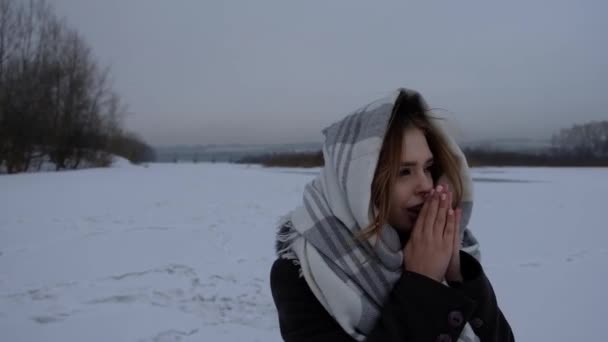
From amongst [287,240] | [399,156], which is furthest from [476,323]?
[287,240]

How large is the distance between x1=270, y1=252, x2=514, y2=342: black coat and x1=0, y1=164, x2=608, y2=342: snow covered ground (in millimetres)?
2014

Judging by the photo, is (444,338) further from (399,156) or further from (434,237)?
(399,156)

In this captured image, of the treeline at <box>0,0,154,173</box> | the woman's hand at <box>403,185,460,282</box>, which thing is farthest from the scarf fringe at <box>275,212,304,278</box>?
the treeline at <box>0,0,154,173</box>

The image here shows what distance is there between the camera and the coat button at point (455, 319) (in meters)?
1.06

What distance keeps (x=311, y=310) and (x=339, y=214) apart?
13.6 inches

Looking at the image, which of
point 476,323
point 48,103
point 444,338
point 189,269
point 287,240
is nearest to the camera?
point 444,338

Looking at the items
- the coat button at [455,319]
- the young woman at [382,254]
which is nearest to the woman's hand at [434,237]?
the young woman at [382,254]

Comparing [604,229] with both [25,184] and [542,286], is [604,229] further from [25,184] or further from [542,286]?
[25,184]

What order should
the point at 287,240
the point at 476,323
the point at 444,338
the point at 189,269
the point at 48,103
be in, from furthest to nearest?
the point at 48,103
the point at 189,269
the point at 287,240
the point at 476,323
the point at 444,338

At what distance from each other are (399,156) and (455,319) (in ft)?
1.82

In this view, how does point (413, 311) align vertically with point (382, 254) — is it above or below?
below

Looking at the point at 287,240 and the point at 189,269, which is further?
the point at 189,269

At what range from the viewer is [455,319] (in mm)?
1075

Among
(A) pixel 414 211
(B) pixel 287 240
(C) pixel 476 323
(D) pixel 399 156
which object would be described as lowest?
(C) pixel 476 323
